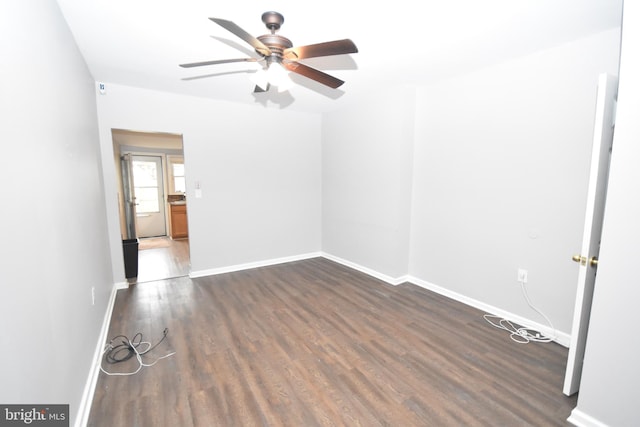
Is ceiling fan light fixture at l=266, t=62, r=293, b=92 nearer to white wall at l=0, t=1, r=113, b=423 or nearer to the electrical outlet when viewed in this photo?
white wall at l=0, t=1, r=113, b=423

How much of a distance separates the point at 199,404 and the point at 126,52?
117 inches

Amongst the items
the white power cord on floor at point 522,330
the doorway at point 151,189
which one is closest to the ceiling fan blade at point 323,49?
the white power cord on floor at point 522,330

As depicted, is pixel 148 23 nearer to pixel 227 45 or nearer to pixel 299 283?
pixel 227 45

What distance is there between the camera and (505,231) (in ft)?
9.14

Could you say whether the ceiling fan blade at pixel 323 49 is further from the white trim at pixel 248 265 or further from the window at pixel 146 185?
the window at pixel 146 185

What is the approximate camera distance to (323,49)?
169cm

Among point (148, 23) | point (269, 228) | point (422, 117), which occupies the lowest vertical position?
point (269, 228)

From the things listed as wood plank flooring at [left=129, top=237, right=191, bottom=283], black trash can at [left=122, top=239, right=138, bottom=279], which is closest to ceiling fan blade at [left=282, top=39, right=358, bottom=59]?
black trash can at [left=122, top=239, right=138, bottom=279]

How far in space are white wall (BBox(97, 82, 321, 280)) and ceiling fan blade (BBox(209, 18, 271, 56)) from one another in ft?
8.20

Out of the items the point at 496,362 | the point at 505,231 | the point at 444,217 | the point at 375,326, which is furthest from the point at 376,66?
the point at 496,362

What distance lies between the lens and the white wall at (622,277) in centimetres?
141

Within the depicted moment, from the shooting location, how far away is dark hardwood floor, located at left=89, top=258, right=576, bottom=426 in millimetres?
1714

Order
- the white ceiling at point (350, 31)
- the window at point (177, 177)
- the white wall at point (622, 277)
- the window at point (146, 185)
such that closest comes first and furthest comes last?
1. the white wall at point (622, 277)
2. the white ceiling at point (350, 31)
3. the window at point (146, 185)
4. the window at point (177, 177)

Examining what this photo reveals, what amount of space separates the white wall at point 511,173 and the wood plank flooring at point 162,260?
3.80 m
